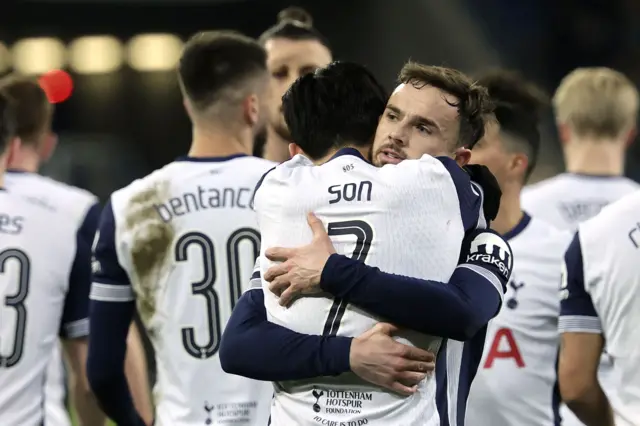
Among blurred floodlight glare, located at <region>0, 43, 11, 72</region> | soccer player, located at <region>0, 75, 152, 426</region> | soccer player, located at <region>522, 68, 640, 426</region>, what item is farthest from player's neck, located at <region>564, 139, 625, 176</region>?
blurred floodlight glare, located at <region>0, 43, 11, 72</region>

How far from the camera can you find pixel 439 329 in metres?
2.67

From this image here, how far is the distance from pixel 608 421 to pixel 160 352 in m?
1.52

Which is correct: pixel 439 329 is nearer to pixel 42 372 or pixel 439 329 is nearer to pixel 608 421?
pixel 608 421

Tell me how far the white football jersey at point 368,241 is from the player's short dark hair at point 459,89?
0.20 metres

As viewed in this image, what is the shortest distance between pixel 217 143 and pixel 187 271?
48 centimetres

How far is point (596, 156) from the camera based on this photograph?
5.38 meters

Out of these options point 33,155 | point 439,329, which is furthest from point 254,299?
point 33,155

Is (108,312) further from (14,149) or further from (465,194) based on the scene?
(465,194)

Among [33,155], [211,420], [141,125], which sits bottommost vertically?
[211,420]

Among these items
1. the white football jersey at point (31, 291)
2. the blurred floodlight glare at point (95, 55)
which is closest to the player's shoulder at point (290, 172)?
the white football jersey at point (31, 291)

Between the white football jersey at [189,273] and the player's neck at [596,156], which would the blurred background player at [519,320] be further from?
the player's neck at [596,156]

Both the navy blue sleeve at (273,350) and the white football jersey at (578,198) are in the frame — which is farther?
the white football jersey at (578,198)

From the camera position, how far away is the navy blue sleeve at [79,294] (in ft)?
14.8

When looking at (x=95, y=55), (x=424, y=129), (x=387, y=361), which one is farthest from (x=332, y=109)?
(x=95, y=55)
